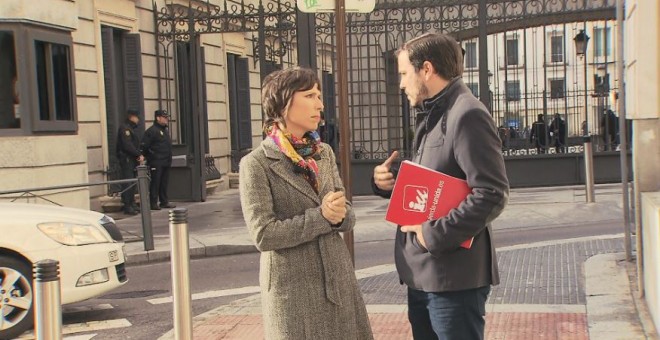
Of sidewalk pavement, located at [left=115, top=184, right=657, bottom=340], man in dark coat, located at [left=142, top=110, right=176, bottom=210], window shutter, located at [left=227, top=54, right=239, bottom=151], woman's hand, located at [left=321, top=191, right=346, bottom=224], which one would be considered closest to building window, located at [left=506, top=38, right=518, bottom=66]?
sidewalk pavement, located at [left=115, top=184, right=657, bottom=340]

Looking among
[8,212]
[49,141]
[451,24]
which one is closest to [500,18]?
[451,24]

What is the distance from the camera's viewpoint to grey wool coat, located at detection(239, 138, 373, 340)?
3676 millimetres

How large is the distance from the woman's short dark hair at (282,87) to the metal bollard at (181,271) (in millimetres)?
1269

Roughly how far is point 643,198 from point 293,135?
148 inches

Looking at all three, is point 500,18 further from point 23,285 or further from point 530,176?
point 23,285

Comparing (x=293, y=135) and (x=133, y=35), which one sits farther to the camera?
(x=133, y=35)

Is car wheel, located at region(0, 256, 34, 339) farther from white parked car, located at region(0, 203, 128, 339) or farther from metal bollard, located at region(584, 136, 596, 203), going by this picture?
metal bollard, located at region(584, 136, 596, 203)

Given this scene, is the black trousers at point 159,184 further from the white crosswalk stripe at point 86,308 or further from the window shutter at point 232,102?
the white crosswalk stripe at point 86,308

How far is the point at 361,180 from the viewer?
59.8 ft

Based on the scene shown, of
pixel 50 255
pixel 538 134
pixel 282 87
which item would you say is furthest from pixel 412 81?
pixel 538 134

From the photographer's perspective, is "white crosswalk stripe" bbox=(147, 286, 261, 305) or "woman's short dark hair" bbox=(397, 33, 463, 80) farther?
"white crosswalk stripe" bbox=(147, 286, 261, 305)

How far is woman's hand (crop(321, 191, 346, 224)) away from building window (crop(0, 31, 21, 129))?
10.8 metres

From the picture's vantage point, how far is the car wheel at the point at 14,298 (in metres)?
7.10

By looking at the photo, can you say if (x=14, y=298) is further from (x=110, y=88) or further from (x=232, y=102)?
(x=232, y=102)
